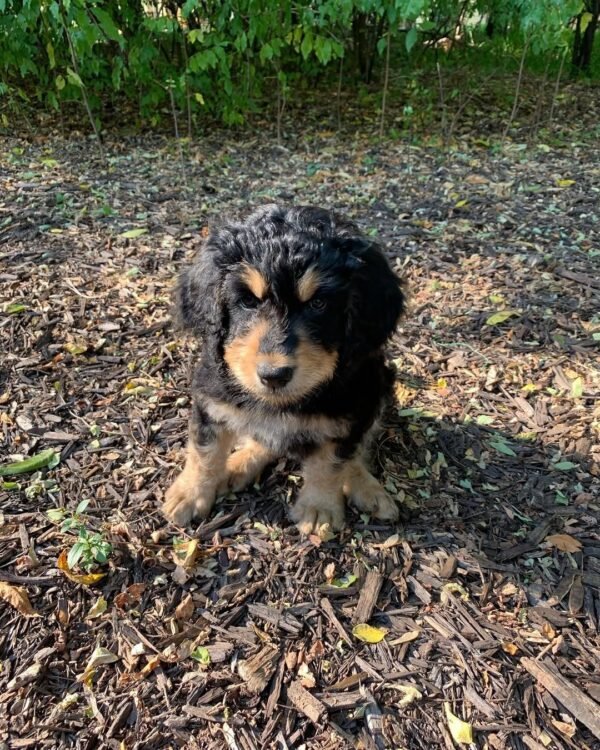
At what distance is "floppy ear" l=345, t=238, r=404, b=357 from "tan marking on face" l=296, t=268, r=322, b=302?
0.21 metres

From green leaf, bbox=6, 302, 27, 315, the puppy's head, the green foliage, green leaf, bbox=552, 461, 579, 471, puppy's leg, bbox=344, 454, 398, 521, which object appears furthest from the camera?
the green foliage

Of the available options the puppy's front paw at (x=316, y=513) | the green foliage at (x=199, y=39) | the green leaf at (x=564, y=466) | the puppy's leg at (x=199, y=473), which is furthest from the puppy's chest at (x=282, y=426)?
the green foliage at (x=199, y=39)

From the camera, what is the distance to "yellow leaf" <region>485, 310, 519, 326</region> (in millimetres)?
4773

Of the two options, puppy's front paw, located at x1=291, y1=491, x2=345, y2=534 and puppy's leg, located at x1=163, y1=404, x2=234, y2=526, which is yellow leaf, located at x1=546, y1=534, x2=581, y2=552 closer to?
puppy's front paw, located at x1=291, y1=491, x2=345, y2=534

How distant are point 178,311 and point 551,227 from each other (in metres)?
4.39

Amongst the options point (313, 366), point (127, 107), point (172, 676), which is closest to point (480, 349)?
point (313, 366)

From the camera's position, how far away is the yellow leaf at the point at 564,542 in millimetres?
3209

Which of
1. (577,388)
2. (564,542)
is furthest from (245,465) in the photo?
(577,388)

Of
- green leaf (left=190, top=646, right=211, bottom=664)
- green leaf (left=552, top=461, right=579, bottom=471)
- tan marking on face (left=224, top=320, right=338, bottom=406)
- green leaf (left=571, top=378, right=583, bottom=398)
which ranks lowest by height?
green leaf (left=190, top=646, right=211, bottom=664)

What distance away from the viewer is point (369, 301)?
9.21 ft

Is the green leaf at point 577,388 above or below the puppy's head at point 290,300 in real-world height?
below

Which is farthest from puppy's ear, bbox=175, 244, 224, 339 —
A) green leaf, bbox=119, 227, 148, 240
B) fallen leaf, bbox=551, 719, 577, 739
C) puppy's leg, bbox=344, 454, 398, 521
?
green leaf, bbox=119, 227, 148, 240

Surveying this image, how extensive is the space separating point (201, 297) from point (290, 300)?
49 cm

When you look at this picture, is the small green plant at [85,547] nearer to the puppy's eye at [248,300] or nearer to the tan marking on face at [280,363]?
the tan marking on face at [280,363]
